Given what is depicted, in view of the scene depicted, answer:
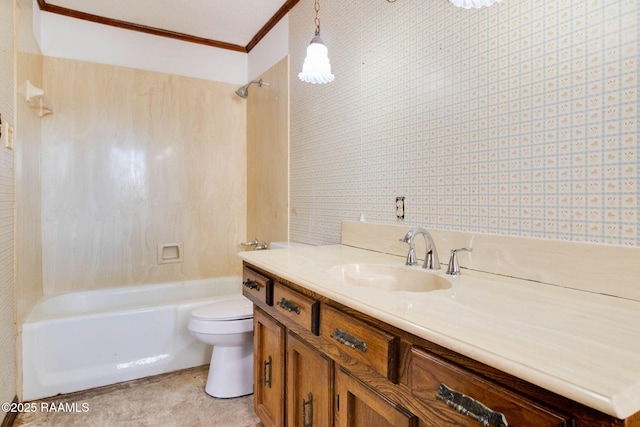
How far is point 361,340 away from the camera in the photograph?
862 mm

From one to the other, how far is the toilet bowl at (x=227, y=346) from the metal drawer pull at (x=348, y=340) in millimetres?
1145

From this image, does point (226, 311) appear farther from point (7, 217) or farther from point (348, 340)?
point (348, 340)

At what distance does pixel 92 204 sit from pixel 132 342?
1.13 m

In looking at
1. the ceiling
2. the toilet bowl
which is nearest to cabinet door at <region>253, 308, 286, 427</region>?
the toilet bowl

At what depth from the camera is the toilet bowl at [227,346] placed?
1.94m

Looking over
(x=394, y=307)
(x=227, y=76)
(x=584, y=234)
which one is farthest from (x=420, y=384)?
(x=227, y=76)

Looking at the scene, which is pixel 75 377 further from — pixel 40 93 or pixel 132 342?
pixel 40 93

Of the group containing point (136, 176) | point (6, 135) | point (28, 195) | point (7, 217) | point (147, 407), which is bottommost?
point (147, 407)

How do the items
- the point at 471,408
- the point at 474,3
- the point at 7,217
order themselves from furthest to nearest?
the point at 7,217 < the point at 474,3 < the point at 471,408

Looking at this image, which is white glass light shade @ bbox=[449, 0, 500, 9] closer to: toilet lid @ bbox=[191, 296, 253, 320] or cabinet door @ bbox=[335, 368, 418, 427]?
cabinet door @ bbox=[335, 368, 418, 427]

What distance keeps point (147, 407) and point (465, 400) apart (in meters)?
1.84

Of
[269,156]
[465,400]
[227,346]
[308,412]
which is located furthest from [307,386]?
[269,156]

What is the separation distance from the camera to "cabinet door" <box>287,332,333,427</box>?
103cm

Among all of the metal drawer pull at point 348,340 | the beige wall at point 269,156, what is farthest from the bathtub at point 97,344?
the metal drawer pull at point 348,340
